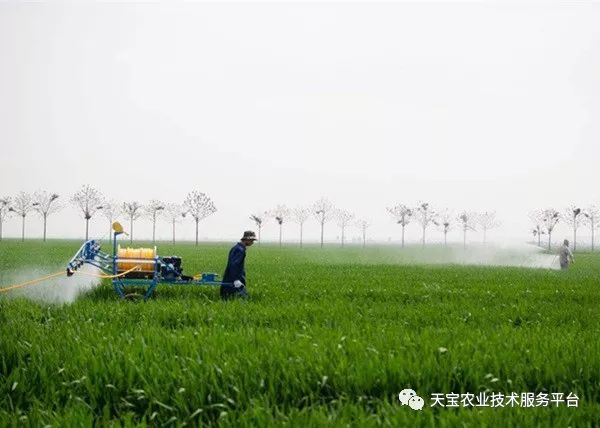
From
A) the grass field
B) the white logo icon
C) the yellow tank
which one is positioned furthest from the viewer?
the yellow tank

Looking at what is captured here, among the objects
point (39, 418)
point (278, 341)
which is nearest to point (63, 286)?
point (278, 341)

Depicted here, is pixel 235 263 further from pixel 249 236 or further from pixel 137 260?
pixel 137 260

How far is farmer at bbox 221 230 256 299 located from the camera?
1392 centimetres

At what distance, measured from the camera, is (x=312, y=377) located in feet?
20.1

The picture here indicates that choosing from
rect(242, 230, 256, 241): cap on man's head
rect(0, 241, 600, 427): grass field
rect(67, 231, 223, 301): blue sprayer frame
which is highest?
rect(242, 230, 256, 241): cap on man's head

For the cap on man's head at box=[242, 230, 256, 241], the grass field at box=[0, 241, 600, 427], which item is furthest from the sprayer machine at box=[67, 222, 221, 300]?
the grass field at box=[0, 241, 600, 427]

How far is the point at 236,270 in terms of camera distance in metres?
14.1

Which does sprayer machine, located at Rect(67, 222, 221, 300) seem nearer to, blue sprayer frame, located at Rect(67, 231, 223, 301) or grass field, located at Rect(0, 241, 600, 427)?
blue sprayer frame, located at Rect(67, 231, 223, 301)

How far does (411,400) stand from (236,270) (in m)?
9.30

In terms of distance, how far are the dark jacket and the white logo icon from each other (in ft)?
28.7

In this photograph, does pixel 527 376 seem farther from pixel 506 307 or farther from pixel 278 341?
pixel 506 307

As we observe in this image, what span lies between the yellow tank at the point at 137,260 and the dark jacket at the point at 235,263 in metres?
1.84

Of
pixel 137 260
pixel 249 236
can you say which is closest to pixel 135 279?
pixel 137 260

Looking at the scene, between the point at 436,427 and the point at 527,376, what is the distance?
2.20 m
